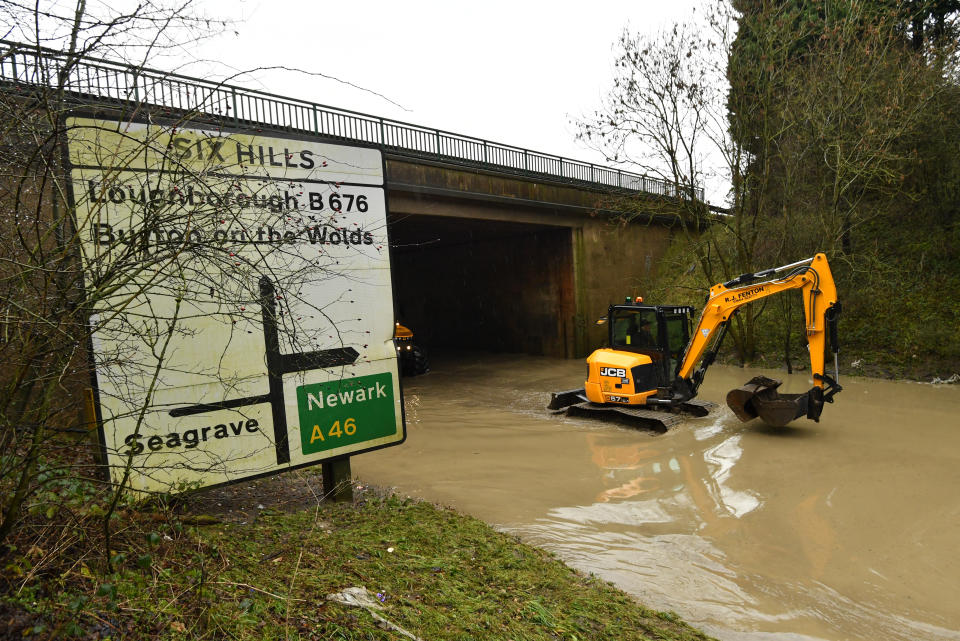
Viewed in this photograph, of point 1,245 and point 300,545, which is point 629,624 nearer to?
point 300,545

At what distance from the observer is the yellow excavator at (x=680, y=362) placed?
1026 centimetres

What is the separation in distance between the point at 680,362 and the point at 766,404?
1852mm

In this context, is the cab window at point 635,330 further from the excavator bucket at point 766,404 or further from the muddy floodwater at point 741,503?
the excavator bucket at point 766,404

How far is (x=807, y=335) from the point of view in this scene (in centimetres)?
1039

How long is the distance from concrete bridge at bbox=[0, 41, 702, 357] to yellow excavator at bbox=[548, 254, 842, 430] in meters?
6.79

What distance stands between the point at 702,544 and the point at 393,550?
3504 mm

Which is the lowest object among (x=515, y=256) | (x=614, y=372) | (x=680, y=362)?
(x=614, y=372)

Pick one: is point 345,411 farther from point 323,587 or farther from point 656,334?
point 656,334

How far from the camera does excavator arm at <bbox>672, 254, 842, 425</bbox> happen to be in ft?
33.1

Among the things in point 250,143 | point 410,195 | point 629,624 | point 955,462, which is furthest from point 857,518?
point 410,195

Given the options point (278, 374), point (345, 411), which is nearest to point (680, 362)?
point (345, 411)

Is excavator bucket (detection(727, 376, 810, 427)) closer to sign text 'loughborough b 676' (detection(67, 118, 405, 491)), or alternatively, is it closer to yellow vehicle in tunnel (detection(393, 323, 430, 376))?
sign text 'loughborough b 676' (detection(67, 118, 405, 491))

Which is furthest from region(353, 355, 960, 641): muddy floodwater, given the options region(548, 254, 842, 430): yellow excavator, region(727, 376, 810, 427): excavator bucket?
region(548, 254, 842, 430): yellow excavator

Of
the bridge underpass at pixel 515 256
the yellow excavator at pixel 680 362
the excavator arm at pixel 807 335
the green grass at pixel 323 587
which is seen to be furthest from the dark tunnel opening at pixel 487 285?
the green grass at pixel 323 587
